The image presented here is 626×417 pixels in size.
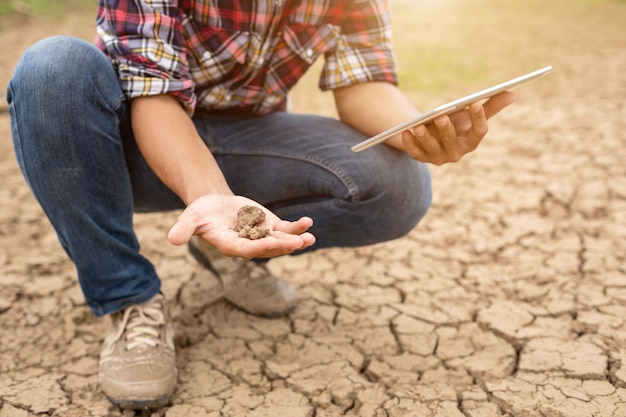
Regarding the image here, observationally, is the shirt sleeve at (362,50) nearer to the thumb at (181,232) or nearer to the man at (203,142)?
the man at (203,142)

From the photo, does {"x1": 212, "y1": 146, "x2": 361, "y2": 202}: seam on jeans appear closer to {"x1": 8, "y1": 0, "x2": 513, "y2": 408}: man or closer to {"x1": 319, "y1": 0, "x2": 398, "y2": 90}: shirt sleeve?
{"x1": 8, "y1": 0, "x2": 513, "y2": 408}: man

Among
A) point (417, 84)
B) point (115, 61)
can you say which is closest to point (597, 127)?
point (417, 84)

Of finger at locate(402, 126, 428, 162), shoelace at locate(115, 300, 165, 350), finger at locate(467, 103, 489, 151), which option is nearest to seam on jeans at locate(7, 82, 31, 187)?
shoelace at locate(115, 300, 165, 350)

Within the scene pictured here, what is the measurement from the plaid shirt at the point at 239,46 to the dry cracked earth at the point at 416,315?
28.9 inches

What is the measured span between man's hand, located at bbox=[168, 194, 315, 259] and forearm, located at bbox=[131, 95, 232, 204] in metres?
0.06

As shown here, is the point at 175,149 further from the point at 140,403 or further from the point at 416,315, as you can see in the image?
the point at 416,315

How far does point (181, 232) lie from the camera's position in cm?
129

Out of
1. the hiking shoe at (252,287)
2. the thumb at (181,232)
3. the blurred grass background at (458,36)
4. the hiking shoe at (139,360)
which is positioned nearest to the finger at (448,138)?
the thumb at (181,232)

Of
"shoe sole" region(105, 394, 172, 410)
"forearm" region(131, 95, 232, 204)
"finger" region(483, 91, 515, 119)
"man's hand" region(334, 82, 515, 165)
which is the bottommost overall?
"shoe sole" region(105, 394, 172, 410)

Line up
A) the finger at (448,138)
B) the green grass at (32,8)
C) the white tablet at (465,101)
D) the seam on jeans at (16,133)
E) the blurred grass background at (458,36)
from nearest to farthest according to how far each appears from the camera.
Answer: the white tablet at (465,101) → the finger at (448,138) → the seam on jeans at (16,133) → the blurred grass background at (458,36) → the green grass at (32,8)

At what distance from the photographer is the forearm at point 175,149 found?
4.93ft

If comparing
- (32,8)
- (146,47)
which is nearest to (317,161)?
(146,47)

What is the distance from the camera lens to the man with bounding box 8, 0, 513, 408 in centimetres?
156

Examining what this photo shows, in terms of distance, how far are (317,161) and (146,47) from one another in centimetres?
56
